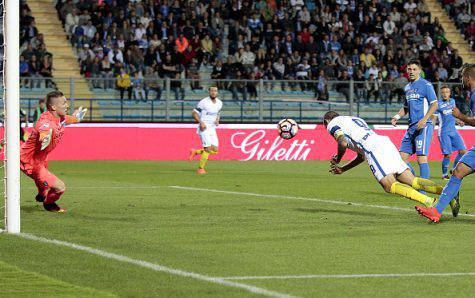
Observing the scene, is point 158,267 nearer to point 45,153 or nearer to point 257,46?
point 45,153

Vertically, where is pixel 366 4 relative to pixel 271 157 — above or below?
above

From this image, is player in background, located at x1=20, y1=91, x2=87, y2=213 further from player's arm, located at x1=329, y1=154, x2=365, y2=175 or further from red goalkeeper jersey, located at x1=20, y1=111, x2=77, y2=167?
player's arm, located at x1=329, y1=154, x2=365, y2=175

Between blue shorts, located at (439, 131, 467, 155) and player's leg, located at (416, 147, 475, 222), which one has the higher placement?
player's leg, located at (416, 147, 475, 222)

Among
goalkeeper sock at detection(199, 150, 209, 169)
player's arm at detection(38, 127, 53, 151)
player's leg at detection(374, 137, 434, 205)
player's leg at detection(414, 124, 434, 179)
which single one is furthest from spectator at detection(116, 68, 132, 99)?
player's leg at detection(374, 137, 434, 205)

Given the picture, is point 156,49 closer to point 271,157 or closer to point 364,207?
point 271,157

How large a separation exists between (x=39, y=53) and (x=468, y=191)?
1716 cm

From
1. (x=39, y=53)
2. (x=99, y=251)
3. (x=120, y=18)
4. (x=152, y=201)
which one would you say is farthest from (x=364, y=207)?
(x=120, y=18)

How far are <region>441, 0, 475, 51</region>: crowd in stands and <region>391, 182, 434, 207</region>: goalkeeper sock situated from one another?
29.9 meters

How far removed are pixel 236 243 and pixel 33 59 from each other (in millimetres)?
22383

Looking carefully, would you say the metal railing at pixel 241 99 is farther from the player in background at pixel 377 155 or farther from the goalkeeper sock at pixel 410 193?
the goalkeeper sock at pixel 410 193

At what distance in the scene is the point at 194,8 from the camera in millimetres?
36844

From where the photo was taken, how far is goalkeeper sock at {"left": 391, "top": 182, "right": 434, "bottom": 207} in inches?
502

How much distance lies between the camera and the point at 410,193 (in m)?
12.8

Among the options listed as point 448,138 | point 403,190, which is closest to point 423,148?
point 403,190
